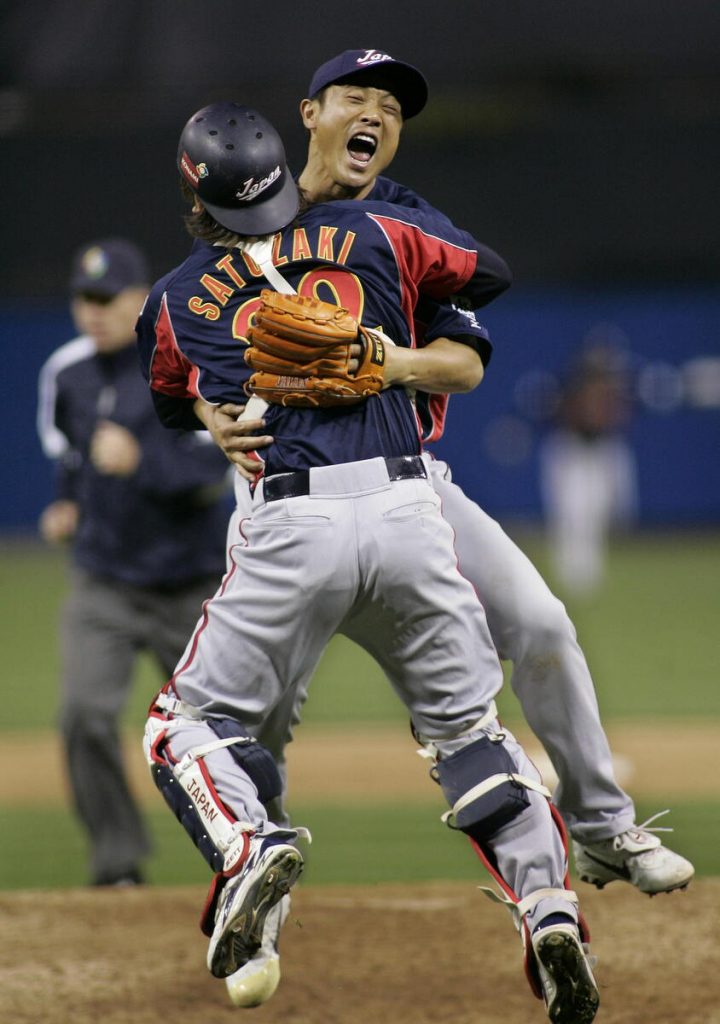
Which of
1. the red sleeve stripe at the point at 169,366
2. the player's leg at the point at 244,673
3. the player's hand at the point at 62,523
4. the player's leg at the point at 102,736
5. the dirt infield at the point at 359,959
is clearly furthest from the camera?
the player's hand at the point at 62,523

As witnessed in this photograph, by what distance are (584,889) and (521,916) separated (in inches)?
63.5

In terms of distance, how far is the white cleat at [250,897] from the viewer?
2.59 meters

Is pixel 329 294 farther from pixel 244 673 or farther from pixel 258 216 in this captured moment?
pixel 244 673

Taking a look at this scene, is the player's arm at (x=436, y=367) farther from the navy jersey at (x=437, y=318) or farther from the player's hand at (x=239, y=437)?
the player's hand at (x=239, y=437)

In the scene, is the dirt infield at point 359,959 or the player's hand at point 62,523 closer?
the dirt infield at point 359,959

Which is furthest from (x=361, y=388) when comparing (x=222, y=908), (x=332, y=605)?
(x=222, y=908)

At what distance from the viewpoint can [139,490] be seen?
501cm

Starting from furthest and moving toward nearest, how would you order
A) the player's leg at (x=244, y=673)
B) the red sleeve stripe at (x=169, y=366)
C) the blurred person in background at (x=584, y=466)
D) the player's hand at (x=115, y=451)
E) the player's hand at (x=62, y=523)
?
the blurred person in background at (x=584, y=466)
the player's hand at (x=62, y=523)
the player's hand at (x=115, y=451)
the red sleeve stripe at (x=169, y=366)
the player's leg at (x=244, y=673)

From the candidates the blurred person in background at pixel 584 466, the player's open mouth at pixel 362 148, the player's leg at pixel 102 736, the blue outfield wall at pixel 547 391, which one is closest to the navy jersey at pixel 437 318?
the player's open mouth at pixel 362 148

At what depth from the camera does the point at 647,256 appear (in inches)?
673

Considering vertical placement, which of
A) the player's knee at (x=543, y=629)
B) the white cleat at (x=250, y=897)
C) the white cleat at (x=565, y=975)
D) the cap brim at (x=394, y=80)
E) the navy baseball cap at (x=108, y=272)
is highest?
the cap brim at (x=394, y=80)

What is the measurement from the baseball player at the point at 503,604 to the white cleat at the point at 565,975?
38cm

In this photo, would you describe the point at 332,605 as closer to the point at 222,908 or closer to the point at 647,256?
the point at 222,908

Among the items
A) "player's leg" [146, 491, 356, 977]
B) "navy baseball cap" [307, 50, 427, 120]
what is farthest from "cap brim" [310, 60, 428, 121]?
"player's leg" [146, 491, 356, 977]
